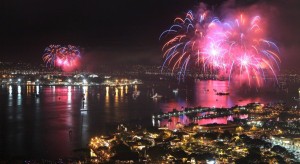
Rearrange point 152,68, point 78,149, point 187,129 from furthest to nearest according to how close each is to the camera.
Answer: point 152,68
point 187,129
point 78,149

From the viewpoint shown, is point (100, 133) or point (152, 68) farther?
point (152, 68)

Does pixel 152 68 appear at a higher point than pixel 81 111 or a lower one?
higher

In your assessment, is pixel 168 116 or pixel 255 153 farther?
pixel 168 116

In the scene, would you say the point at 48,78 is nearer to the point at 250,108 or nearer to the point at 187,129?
the point at 250,108

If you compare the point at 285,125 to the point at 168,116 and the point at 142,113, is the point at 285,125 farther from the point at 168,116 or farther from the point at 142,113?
the point at 142,113

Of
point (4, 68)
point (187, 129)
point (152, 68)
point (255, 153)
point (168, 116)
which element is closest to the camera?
point (255, 153)

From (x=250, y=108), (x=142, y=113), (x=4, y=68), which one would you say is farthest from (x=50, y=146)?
(x=4, y=68)

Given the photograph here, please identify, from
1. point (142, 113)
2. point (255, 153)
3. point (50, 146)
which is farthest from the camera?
point (142, 113)

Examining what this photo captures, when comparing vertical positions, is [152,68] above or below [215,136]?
above

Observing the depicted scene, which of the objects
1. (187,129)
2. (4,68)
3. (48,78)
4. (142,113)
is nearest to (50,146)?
(187,129)
